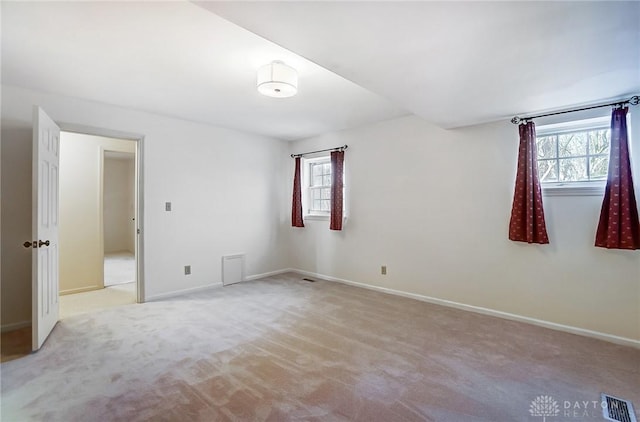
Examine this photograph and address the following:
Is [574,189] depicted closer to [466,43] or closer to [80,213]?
[466,43]

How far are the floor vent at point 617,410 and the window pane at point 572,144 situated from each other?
2212 mm

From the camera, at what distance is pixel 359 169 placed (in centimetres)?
456

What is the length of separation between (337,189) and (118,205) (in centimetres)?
694

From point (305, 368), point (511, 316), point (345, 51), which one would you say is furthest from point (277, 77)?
point (511, 316)

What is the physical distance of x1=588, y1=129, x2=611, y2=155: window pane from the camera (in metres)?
2.82

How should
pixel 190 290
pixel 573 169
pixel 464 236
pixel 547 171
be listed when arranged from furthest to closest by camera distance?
pixel 190 290
pixel 464 236
pixel 547 171
pixel 573 169

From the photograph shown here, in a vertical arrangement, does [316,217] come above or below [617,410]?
above

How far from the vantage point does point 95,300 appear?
154 inches

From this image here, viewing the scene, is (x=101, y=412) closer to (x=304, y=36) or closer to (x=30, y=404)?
(x=30, y=404)

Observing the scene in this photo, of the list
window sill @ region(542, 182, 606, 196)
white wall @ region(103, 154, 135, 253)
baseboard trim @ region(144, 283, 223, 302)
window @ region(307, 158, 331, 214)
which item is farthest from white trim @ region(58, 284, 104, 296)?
window sill @ region(542, 182, 606, 196)

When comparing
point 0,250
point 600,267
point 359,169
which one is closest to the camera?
point 600,267

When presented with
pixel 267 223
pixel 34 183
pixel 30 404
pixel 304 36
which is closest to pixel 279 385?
pixel 30 404

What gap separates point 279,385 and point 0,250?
3.20 meters

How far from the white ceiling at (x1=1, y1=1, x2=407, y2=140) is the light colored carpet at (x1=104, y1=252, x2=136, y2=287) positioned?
3038mm
